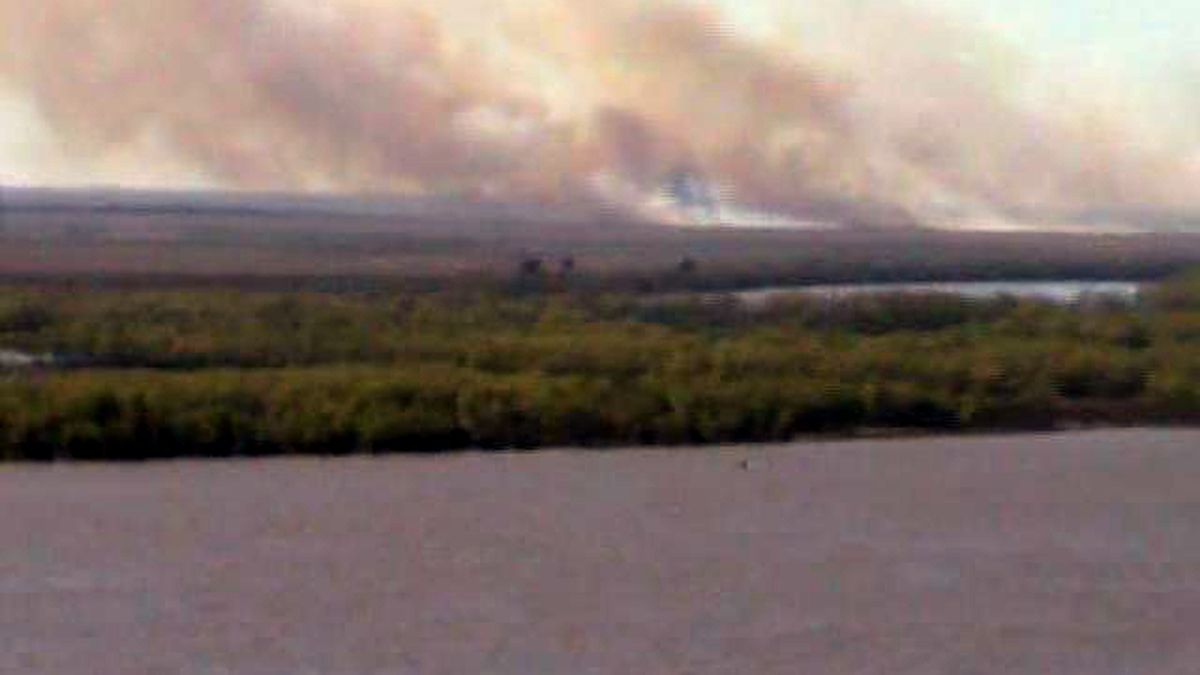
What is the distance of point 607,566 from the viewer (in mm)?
14789

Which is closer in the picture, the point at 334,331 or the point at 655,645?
the point at 655,645

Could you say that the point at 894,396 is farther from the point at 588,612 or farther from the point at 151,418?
the point at 588,612

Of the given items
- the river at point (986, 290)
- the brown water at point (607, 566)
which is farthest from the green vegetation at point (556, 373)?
the river at point (986, 290)

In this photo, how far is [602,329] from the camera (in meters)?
32.4

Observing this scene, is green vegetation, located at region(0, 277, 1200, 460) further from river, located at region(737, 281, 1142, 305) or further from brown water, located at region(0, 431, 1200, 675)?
river, located at region(737, 281, 1142, 305)

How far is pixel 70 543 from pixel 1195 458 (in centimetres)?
953

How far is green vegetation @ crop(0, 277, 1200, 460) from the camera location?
72.2ft

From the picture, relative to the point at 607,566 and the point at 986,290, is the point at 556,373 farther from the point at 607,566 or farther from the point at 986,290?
the point at 986,290

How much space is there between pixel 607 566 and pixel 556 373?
486 inches

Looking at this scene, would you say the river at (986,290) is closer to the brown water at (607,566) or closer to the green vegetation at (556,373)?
the green vegetation at (556,373)

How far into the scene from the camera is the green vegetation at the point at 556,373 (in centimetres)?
2202

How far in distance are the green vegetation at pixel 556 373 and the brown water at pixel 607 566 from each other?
122 centimetres

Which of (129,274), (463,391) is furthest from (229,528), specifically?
(129,274)

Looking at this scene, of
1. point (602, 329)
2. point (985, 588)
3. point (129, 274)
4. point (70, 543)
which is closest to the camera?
point (985, 588)
